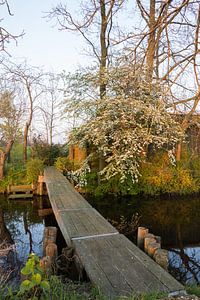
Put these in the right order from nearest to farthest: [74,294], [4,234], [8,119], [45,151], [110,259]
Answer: [74,294] < [110,259] < [4,234] < [45,151] < [8,119]

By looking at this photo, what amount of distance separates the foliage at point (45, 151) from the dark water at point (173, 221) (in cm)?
334

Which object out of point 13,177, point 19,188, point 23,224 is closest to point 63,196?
point 23,224

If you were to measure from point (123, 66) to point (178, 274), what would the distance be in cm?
572

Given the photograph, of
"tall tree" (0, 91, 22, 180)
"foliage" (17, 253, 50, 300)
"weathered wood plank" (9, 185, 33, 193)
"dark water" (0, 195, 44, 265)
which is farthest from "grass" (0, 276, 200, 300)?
"tall tree" (0, 91, 22, 180)

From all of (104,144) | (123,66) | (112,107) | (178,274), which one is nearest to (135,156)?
(104,144)

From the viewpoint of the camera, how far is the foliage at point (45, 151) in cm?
1127

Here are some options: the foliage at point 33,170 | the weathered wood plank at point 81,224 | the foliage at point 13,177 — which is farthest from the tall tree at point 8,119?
the weathered wood plank at point 81,224

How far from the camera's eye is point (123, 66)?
26.3 ft

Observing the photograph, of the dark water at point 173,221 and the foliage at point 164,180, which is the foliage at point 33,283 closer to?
the dark water at point 173,221

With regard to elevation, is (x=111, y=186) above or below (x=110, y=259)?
above

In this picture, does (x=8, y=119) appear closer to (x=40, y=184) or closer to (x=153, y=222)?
(x=40, y=184)

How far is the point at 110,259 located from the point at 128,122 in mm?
4904

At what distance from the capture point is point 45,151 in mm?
11328

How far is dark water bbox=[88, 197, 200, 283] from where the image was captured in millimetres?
4812
